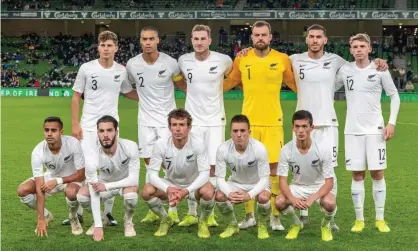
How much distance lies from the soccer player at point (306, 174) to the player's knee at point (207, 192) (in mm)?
658

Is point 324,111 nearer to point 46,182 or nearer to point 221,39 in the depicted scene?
point 46,182

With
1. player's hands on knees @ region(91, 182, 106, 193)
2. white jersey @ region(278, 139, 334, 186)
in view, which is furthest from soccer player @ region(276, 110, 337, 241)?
player's hands on knees @ region(91, 182, 106, 193)

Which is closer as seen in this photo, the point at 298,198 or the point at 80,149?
the point at 298,198

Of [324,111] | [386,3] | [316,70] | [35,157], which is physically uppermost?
[386,3]

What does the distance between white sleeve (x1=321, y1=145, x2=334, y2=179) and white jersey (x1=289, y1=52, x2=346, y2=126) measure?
586 mm

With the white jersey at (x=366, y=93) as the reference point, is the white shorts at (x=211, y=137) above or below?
below

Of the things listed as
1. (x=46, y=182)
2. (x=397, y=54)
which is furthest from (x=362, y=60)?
(x=397, y=54)

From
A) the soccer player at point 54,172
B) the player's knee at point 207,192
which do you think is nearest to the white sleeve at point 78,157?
the soccer player at point 54,172

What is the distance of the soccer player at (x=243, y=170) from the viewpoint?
6.18 meters

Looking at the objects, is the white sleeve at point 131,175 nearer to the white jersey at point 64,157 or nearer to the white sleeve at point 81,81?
the white jersey at point 64,157

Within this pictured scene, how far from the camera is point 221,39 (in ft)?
138

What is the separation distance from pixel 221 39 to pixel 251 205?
3590cm

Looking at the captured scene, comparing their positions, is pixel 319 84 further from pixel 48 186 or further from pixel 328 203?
pixel 48 186

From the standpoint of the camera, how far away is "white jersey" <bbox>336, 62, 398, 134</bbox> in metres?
6.65
